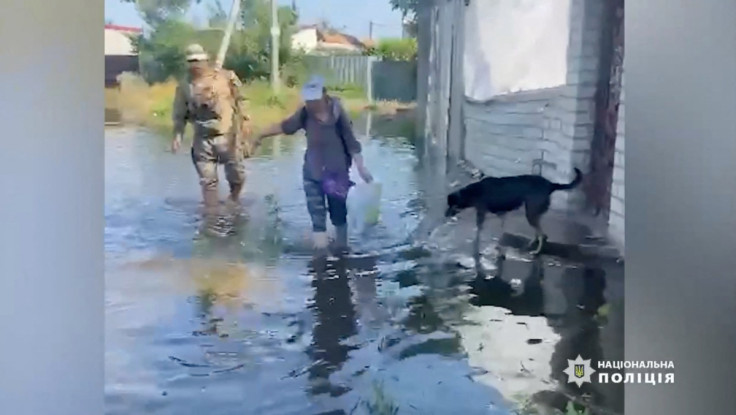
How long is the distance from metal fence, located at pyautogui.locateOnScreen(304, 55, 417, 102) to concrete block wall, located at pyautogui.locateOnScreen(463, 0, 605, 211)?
10cm

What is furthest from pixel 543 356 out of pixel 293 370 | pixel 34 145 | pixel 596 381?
pixel 34 145

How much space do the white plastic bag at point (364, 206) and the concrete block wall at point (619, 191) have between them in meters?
0.38

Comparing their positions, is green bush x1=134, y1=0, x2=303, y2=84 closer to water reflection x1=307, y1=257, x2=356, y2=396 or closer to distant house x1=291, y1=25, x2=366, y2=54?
distant house x1=291, y1=25, x2=366, y2=54

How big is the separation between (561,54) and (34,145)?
86 cm

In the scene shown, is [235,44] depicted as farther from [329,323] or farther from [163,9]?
[329,323]

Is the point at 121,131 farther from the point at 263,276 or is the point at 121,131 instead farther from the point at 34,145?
the point at 263,276

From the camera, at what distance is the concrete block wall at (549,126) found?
123cm

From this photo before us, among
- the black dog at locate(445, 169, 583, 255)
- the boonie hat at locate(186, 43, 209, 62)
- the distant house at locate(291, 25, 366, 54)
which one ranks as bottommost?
the black dog at locate(445, 169, 583, 255)

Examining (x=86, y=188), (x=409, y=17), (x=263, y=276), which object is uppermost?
(x=409, y=17)

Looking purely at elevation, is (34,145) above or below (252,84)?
below

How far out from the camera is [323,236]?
123 centimetres

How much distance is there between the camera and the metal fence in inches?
47.7

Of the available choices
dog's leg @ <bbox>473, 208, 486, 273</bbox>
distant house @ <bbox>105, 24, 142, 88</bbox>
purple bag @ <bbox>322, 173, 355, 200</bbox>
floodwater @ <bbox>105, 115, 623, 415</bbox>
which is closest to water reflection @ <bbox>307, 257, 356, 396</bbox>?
floodwater @ <bbox>105, 115, 623, 415</bbox>

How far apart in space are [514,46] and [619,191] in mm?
295
